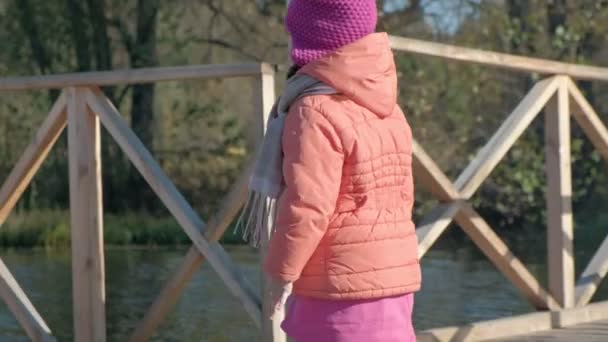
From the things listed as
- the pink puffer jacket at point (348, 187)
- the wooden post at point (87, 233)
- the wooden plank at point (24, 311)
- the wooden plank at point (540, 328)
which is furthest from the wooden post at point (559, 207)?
the pink puffer jacket at point (348, 187)

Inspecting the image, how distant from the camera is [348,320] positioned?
3.44 m

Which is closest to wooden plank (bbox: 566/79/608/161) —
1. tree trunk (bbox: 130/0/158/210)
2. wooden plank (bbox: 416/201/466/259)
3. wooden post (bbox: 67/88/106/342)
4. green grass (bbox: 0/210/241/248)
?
wooden plank (bbox: 416/201/466/259)

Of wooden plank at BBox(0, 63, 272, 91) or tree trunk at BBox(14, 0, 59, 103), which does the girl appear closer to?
wooden plank at BBox(0, 63, 272, 91)

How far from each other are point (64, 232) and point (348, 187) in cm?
1086

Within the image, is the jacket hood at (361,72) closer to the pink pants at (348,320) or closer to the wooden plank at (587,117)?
the pink pants at (348,320)

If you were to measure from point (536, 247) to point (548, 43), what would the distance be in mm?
2169

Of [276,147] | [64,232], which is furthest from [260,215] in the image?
[64,232]

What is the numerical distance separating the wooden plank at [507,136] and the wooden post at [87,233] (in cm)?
149

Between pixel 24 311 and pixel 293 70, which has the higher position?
pixel 293 70

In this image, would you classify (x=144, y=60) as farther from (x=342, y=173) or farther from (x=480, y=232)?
(x=342, y=173)

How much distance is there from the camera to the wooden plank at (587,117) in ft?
19.9

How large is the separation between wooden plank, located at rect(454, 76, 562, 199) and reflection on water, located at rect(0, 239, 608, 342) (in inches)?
55.0

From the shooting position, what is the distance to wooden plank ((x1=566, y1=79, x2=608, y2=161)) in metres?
6.07

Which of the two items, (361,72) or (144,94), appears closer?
(361,72)
